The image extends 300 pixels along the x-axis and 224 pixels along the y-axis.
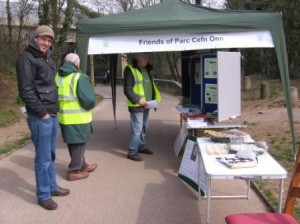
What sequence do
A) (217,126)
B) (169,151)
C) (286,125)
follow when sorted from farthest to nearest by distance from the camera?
(286,125), (169,151), (217,126)

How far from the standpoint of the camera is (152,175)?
652 centimetres

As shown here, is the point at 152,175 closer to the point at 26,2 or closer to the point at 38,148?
the point at 38,148

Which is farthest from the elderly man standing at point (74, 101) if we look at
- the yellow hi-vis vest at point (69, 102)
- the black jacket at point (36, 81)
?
the black jacket at point (36, 81)

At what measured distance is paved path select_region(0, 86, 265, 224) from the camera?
487 cm

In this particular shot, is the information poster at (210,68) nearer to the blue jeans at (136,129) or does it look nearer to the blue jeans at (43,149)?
the blue jeans at (136,129)

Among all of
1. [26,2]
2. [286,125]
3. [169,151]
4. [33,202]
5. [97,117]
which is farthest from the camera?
[26,2]

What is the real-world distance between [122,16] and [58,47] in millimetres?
16122

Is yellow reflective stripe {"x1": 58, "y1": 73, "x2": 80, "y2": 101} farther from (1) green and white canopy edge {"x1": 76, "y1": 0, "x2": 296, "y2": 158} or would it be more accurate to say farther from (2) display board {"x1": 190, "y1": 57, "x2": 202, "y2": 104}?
(2) display board {"x1": 190, "y1": 57, "x2": 202, "y2": 104}

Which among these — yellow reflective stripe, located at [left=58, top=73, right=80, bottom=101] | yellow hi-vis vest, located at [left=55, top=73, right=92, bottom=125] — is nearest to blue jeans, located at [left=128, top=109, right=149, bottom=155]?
yellow hi-vis vest, located at [left=55, top=73, right=92, bottom=125]

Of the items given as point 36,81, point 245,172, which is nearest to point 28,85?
point 36,81

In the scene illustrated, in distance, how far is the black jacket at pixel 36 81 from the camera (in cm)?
470

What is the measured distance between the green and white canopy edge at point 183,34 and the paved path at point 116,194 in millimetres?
1794

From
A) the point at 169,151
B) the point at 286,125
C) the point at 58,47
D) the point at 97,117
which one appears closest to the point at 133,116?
the point at 169,151

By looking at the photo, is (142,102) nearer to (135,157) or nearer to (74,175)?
(135,157)
